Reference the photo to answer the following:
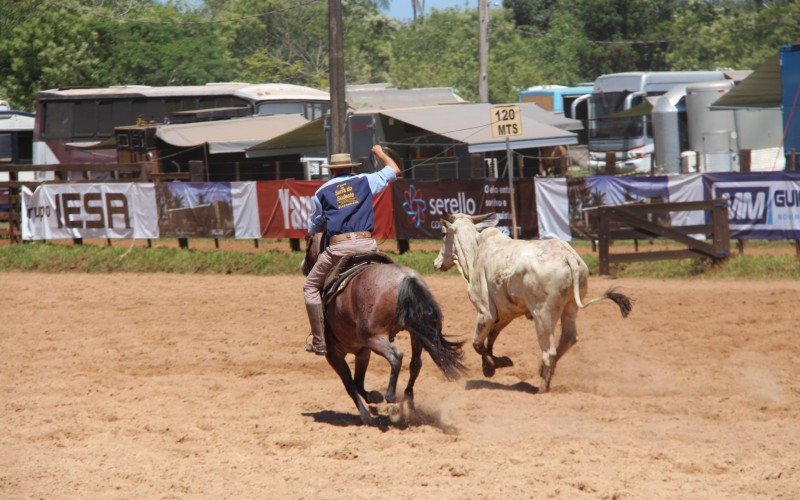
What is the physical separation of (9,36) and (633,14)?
96.1ft

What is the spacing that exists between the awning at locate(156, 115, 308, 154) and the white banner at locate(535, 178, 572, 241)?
10.2 meters

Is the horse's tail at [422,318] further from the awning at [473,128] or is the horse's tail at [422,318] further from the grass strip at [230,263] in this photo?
the awning at [473,128]

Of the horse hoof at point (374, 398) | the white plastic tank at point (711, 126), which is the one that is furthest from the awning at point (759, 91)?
the horse hoof at point (374, 398)

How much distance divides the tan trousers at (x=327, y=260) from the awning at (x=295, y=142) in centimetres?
1708

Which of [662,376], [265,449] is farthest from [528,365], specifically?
[265,449]

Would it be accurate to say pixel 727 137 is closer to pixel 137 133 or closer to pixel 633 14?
pixel 137 133

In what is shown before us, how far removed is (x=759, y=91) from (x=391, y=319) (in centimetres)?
1822

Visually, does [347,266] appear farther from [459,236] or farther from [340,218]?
[459,236]

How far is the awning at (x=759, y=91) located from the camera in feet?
78.3

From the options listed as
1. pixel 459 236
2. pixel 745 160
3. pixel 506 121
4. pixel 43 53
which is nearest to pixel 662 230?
pixel 506 121

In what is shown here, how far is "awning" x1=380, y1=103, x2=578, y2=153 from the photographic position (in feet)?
80.6

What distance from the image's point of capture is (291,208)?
21875mm

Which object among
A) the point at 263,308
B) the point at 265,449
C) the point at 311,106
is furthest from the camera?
the point at 311,106

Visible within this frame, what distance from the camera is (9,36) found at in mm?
44062
